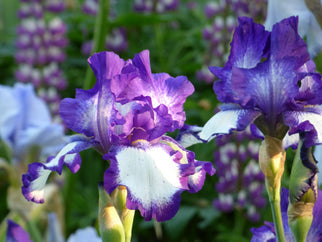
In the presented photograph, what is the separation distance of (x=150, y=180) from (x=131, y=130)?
5cm

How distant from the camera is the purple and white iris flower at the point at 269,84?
0.38 metres

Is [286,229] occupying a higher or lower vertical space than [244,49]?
lower

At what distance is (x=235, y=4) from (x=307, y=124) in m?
1.10

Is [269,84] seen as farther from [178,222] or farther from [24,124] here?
[178,222]

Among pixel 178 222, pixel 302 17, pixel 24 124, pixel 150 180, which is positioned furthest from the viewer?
pixel 178 222

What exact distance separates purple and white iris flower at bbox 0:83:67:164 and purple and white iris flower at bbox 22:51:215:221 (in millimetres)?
413

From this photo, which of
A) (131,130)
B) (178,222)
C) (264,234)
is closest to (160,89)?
(131,130)

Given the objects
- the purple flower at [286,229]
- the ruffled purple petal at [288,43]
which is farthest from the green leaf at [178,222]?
the ruffled purple petal at [288,43]

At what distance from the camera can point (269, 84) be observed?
1.30 ft

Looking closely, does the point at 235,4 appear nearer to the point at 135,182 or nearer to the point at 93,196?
the point at 93,196

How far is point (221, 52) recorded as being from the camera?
1.50 m

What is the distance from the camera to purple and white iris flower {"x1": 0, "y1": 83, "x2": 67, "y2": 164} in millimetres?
822

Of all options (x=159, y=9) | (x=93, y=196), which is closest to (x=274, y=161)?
(x=93, y=196)

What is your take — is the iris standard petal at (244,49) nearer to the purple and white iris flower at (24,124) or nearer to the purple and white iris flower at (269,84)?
the purple and white iris flower at (269,84)
